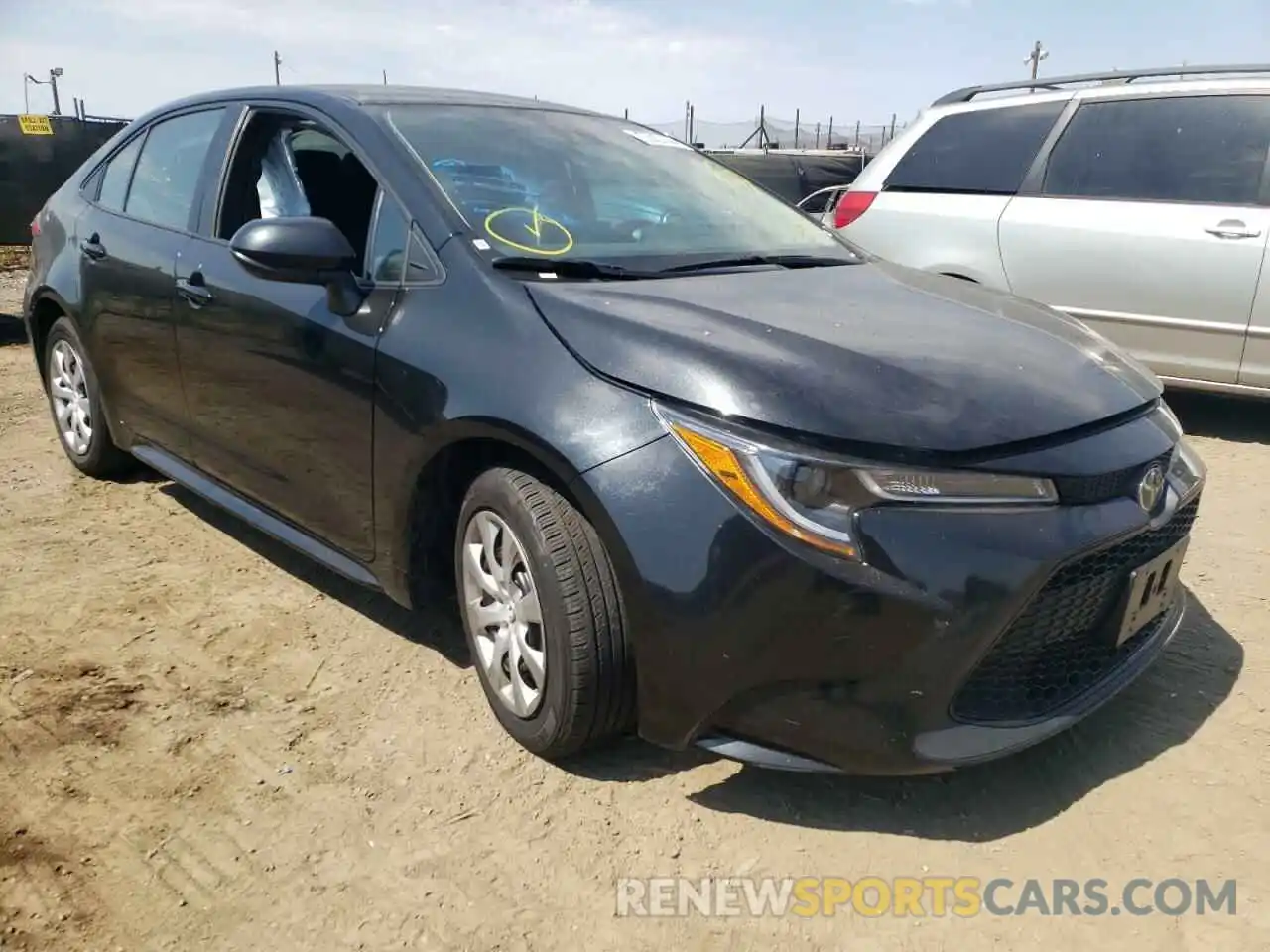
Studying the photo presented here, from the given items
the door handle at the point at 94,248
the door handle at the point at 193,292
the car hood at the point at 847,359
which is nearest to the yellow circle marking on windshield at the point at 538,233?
the car hood at the point at 847,359

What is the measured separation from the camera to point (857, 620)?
193 cm

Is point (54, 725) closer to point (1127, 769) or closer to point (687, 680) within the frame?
point (687, 680)

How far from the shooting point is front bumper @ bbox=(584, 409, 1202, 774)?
1.93m

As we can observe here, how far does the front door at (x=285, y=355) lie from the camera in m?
2.73

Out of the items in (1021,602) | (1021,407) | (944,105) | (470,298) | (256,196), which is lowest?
(1021,602)

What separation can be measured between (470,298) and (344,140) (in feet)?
2.67

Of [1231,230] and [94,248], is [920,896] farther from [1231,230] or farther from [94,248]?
[1231,230]

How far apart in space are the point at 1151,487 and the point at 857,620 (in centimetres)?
81

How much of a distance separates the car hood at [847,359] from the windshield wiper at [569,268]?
0.05 metres

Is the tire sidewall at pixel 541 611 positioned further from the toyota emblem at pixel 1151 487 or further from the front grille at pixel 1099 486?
the toyota emblem at pixel 1151 487

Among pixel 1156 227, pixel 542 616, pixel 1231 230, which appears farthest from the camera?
pixel 1156 227

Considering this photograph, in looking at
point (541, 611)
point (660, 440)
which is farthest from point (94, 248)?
point (660, 440)

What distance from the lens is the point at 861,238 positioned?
19.3 feet

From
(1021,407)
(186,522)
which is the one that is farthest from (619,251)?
(186,522)
